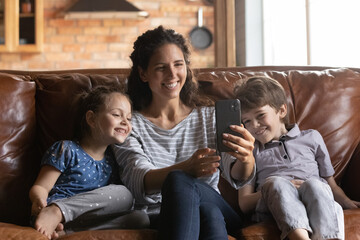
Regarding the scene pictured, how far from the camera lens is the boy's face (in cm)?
175

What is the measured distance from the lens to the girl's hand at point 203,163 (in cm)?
145

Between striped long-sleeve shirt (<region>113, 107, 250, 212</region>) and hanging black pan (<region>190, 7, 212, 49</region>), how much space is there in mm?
3610

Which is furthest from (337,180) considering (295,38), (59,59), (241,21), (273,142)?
(59,59)

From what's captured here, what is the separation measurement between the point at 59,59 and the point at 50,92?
3476 millimetres

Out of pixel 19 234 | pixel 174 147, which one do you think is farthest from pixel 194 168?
pixel 19 234

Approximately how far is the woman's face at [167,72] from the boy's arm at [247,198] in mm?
404

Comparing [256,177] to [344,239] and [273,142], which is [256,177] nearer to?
[273,142]

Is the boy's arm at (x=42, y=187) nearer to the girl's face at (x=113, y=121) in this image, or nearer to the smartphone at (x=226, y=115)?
the girl's face at (x=113, y=121)

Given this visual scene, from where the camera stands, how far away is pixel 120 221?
5.19 feet

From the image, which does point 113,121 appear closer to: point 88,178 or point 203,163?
point 88,178

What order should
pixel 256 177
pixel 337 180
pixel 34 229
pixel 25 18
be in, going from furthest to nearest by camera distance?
pixel 25 18 < pixel 337 180 < pixel 256 177 < pixel 34 229

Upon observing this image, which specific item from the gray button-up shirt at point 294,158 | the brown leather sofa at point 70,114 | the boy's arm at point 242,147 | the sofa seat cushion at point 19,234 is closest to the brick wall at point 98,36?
the brown leather sofa at point 70,114

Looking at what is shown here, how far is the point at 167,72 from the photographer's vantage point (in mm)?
1766

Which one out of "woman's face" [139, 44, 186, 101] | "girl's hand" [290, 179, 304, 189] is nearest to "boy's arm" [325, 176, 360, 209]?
"girl's hand" [290, 179, 304, 189]
